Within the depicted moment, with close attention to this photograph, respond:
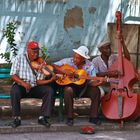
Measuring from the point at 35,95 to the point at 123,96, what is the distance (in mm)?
1315

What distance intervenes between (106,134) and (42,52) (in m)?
3.20

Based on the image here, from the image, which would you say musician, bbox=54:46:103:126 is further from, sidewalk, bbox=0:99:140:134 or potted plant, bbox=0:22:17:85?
potted plant, bbox=0:22:17:85

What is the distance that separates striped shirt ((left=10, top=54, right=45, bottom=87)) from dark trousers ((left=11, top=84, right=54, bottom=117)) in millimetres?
131

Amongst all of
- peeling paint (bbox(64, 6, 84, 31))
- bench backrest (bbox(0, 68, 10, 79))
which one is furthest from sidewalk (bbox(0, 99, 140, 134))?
peeling paint (bbox(64, 6, 84, 31))

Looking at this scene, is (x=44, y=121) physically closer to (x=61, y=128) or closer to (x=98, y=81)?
(x=61, y=128)

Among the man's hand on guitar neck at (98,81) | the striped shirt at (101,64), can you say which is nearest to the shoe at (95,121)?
the man's hand on guitar neck at (98,81)

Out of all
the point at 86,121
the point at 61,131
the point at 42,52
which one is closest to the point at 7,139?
the point at 61,131

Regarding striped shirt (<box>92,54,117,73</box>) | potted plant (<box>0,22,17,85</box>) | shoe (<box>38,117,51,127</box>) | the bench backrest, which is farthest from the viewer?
potted plant (<box>0,22,17,85</box>)

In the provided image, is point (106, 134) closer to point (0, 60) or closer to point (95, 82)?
point (95, 82)

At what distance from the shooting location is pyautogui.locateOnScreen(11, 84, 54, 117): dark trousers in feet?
25.0

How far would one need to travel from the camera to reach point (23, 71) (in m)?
7.82

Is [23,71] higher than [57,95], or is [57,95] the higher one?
[23,71]

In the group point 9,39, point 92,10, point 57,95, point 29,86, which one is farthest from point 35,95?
point 92,10

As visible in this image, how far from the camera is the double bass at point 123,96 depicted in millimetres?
7973
